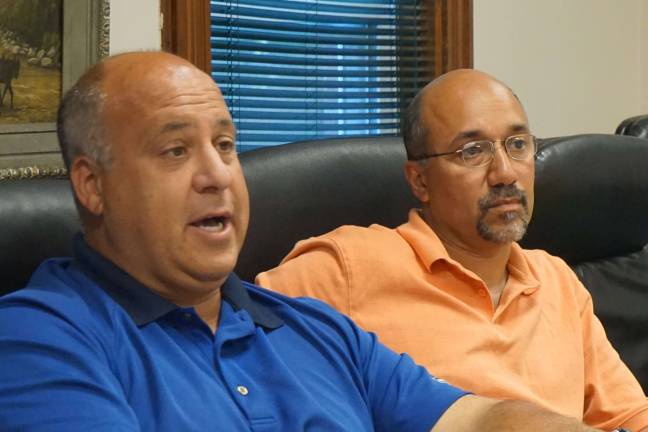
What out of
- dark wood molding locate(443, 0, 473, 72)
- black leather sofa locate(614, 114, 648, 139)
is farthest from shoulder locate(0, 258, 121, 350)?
dark wood molding locate(443, 0, 473, 72)

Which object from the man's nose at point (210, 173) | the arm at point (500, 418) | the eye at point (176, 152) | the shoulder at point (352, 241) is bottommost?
the arm at point (500, 418)

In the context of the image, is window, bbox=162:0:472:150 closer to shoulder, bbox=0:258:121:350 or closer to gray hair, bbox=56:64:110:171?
gray hair, bbox=56:64:110:171

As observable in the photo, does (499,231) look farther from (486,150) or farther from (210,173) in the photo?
(210,173)

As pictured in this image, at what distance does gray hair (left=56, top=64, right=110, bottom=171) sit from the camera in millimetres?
1413

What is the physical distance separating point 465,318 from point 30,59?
1.30 m

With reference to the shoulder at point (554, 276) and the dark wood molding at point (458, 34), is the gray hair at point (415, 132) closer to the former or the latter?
the shoulder at point (554, 276)

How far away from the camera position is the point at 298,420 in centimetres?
138

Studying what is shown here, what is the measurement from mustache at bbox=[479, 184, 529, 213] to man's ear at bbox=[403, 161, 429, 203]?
0.43ft

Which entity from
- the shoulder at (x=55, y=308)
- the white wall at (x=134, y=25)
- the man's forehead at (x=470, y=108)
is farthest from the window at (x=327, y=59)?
the shoulder at (x=55, y=308)

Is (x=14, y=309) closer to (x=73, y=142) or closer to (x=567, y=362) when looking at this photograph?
(x=73, y=142)

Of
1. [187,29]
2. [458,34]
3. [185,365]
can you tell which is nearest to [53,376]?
[185,365]

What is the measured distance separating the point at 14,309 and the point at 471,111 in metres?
1.07

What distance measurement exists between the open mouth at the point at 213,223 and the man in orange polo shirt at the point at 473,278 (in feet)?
1.27

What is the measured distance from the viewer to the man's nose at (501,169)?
1.97m
